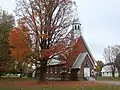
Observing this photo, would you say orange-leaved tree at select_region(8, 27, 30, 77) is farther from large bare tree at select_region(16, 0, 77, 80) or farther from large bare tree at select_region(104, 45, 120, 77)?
large bare tree at select_region(104, 45, 120, 77)

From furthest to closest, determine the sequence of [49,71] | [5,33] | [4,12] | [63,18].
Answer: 1. [49,71]
2. [4,12]
3. [5,33]
4. [63,18]

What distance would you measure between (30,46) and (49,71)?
2846 cm

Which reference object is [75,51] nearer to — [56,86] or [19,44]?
[19,44]

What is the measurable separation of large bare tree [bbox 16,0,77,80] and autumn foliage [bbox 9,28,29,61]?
1.24 metres

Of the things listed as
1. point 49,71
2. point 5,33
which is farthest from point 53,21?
point 49,71

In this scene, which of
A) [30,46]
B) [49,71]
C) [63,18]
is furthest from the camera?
[49,71]

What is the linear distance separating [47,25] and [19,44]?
5.30 metres

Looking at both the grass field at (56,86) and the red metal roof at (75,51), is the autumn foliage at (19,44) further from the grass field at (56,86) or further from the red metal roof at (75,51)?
the red metal roof at (75,51)

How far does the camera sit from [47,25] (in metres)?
47.4

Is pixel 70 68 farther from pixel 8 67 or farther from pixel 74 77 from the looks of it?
pixel 8 67

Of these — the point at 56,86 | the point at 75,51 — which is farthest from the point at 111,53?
the point at 56,86

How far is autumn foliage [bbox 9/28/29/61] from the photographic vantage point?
46.0 m

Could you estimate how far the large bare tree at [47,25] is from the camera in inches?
1841

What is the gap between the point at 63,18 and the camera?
49594mm
